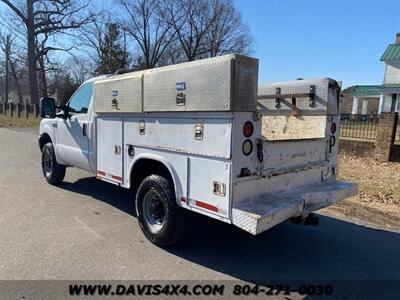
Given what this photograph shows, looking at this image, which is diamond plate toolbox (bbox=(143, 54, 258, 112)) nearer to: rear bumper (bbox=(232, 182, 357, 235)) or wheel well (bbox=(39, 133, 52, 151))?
rear bumper (bbox=(232, 182, 357, 235))

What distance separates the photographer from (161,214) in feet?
14.8

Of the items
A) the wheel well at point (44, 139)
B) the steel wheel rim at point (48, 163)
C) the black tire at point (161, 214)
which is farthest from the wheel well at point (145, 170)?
the wheel well at point (44, 139)

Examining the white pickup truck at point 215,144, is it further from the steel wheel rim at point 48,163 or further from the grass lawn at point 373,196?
the steel wheel rim at point 48,163

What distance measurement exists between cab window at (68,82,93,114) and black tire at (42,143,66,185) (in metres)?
1.26

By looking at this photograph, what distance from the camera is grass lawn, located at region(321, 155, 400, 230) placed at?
19.0 ft

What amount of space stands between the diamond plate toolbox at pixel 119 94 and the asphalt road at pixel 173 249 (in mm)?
1646

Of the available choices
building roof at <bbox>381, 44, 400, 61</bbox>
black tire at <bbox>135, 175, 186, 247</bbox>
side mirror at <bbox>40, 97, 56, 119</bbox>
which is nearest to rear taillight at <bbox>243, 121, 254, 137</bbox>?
black tire at <bbox>135, 175, 186, 247</bbox>

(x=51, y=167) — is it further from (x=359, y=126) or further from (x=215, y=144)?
(x=359, y=126)

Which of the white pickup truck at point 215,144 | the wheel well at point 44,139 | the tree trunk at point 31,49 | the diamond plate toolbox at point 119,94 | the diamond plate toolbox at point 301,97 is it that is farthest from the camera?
the tree trunk at point 31,49

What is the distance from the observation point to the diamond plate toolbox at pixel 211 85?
3430 millimetres

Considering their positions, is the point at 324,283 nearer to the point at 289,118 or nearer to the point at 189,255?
the point at 189,255

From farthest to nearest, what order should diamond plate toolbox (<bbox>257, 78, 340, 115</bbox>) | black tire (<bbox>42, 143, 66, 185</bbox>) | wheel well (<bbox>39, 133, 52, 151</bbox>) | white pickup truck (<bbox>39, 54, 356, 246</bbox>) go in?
1. wheel well (<bbox>39, 133, 52, 151</bbox>)
2. black tire (<bbox>42, 143, 66, 185</bbox>)
3. diamond plate toolbox (<bbox>257, 78, 340, 115</bbox>)
4. white pickup truck (<bbox>39, 54, 356, 246</bbox>)

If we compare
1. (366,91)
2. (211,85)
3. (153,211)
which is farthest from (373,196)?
(366,91)

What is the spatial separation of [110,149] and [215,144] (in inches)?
86.1
